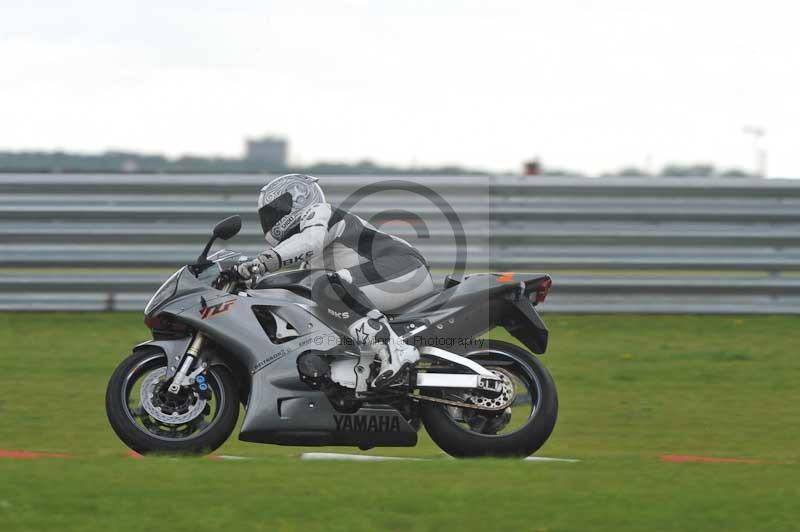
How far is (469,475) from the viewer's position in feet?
18.1

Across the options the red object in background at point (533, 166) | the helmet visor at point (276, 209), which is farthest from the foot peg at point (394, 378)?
the red object in background at point (533, 166)

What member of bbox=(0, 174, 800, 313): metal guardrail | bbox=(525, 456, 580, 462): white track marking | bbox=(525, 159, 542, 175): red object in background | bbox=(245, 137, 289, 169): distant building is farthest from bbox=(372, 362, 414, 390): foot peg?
bbox=(245, 137, 289, 169): distant building

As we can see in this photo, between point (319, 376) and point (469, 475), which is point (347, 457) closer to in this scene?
point (319, 376)

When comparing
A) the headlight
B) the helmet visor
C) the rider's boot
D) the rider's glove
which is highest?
the helmet visor

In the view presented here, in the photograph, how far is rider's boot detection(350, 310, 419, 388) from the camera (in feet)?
20.8

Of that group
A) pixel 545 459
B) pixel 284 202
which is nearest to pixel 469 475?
pixel 545 459

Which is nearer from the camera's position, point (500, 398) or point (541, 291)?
point (500, 398)

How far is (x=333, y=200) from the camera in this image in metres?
11.7

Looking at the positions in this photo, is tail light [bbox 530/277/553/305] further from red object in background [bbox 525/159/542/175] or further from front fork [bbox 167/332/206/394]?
red object in background [bbox 525/159/542/175]

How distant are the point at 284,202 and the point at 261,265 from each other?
1.28 feet

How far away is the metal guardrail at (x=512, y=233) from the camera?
38.3 feet

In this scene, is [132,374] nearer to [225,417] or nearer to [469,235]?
[225,417]

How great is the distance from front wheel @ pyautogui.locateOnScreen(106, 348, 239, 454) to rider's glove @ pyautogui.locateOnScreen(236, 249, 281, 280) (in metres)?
0.54

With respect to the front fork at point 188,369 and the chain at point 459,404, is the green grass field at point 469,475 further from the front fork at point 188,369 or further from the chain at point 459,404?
the front fork at point 188,369
